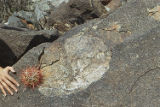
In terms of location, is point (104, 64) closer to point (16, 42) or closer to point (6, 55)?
point (16, 42)

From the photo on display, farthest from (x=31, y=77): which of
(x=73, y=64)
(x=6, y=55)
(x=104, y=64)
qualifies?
(x=6, y=55)

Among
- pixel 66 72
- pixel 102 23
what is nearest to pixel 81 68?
pixel 66 72

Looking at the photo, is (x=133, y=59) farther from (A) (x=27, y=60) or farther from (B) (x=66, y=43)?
(A) (x=27, y=60)

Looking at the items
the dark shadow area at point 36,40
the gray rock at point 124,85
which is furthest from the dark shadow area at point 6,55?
the gray rock at point 124,85

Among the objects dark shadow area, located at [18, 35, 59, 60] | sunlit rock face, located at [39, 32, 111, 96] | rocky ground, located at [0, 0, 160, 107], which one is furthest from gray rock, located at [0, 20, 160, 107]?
dark shadow area, located at [18, 35, 59, 60]

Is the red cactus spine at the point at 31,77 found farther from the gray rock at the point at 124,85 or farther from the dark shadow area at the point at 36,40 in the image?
the dark shadow area at the point at 36,40

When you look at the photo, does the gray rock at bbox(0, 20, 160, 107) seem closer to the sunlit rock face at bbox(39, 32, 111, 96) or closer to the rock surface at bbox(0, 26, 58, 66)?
the sunlit rock face at bbox(39, 32, 111, 96)
